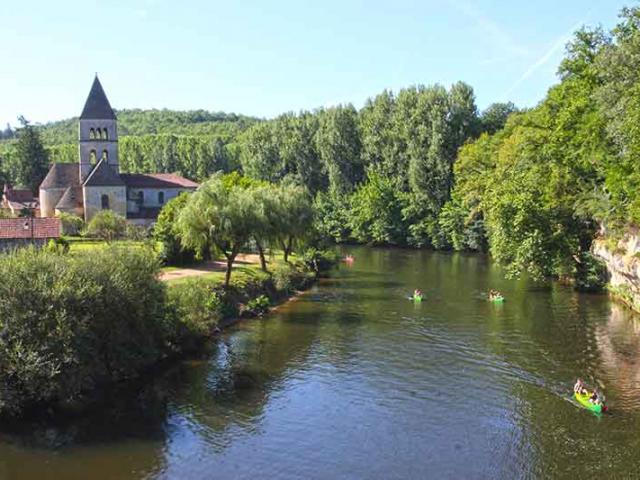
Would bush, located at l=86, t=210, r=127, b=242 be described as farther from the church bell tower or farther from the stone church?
the church bell tower

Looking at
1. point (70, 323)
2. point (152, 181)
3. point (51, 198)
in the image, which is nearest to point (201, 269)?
point (70, 323)

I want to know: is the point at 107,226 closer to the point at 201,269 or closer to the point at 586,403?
the point at 201,269

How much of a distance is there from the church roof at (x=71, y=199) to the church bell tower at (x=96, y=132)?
2.93m

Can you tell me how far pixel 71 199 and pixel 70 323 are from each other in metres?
52.1

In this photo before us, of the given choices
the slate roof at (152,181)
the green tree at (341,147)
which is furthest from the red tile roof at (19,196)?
the green tree at (341,147)

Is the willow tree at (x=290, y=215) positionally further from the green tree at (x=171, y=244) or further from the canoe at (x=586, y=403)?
the canoe at (x=586, y=403)

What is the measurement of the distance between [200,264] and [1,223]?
15049 mm

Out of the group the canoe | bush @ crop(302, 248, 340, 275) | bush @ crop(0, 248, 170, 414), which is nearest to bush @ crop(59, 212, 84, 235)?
bush @ crop(302, 248, 340, 275)

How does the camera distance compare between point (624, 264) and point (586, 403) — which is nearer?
point (586, 403)

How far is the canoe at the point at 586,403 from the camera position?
25906 millimetres

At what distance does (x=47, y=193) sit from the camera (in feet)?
249

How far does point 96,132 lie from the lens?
77812 mm

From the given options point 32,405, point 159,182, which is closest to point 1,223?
point 32,405

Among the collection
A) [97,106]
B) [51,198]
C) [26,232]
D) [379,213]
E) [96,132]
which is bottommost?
[26,232]
